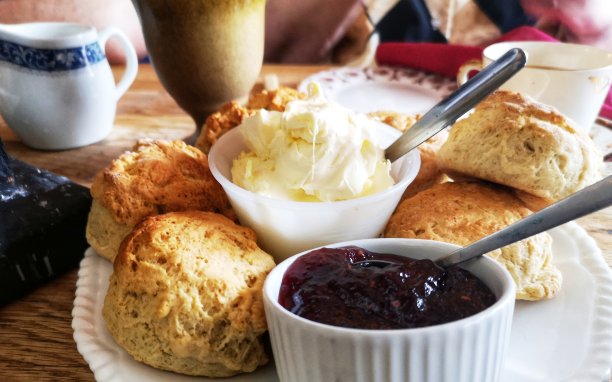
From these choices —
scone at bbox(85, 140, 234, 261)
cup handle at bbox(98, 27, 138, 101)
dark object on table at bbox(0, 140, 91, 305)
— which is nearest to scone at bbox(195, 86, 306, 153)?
scone at bbox(85, 140, 234, 261)

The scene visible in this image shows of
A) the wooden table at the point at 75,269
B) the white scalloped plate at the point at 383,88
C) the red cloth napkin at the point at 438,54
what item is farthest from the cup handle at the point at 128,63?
the red cloth napkin at the point at 438,54

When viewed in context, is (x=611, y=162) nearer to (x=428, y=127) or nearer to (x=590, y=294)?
(x=590, y=294)

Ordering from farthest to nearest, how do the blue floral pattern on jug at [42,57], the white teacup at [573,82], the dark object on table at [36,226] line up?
1. the blue floral pattern on jug at [42,57]
2. the white teacup at [573,82]
3. the dark object on table at [36,226]

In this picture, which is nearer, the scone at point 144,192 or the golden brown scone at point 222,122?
the scone at point 144,192

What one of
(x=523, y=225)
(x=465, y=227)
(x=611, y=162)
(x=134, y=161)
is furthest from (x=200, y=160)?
(x=611, y=162)

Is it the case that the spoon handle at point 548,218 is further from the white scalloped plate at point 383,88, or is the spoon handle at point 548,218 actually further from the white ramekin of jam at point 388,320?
the white scalloped plate at point 383,88

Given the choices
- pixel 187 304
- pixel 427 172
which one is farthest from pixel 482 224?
pixel 187 304

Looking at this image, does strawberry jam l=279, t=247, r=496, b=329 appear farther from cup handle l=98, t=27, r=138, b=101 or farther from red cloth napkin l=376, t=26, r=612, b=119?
red cloth napkin l=376, t=26, r=612, b=119

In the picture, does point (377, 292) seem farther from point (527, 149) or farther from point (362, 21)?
point (362, 21)
